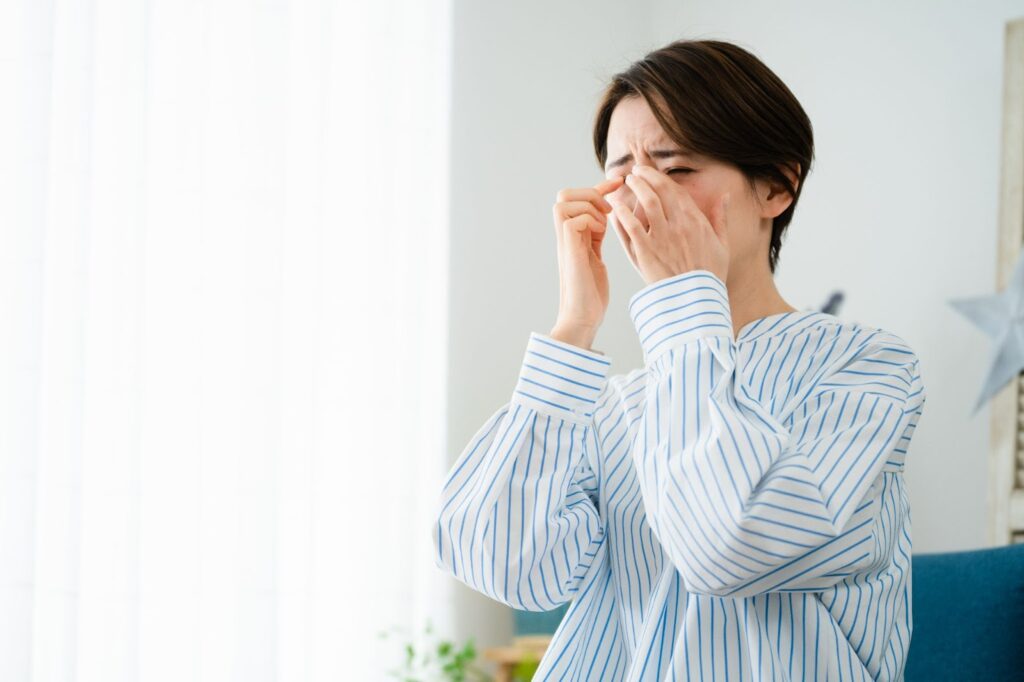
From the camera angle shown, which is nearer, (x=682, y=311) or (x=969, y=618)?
(x=682, y=311)

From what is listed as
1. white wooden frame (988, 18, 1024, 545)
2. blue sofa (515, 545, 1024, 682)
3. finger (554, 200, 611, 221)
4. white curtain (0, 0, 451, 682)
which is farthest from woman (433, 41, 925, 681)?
white wooden frame (988, 18, 1024, 545)

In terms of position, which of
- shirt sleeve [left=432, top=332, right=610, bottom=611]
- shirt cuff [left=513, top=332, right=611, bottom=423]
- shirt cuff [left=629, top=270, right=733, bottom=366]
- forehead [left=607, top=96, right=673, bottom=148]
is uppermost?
forehead [left=607, top=96, right=673, bottom=148]

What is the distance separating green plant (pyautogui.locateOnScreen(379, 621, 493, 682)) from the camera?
2.28m

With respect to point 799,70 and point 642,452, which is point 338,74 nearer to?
point 799,70

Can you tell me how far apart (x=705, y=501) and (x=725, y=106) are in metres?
0.39

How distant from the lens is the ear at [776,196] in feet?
3.28

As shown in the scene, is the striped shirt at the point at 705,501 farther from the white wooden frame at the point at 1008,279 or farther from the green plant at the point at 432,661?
the white wooden frame at the point at 1008,279

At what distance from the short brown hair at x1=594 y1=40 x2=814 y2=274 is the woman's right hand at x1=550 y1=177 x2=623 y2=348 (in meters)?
0.09

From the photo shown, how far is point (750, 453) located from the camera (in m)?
0.79

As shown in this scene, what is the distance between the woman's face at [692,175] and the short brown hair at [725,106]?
0.01m

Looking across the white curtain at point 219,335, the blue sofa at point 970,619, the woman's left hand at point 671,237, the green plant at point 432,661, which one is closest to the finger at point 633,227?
the woman's left hand at point 671,237

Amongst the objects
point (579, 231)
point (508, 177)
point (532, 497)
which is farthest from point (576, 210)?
point (508, 177)

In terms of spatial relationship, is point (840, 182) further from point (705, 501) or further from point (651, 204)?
point (705, 501)

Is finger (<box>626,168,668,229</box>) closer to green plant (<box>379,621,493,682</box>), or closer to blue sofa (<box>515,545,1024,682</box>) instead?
blue sofa (<box>515,545,1024,682</box>)
